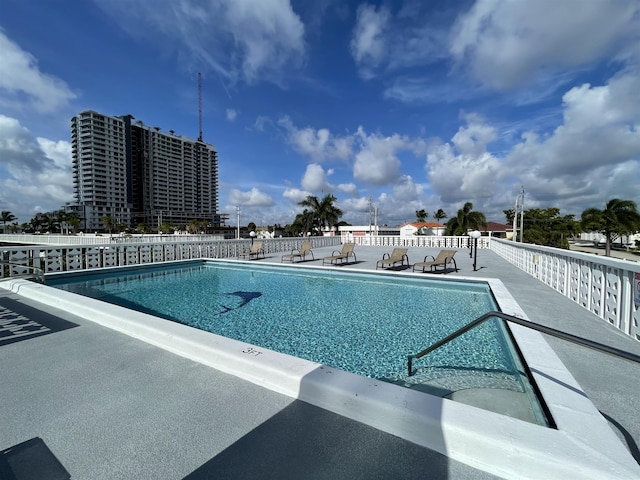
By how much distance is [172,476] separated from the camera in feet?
4.90

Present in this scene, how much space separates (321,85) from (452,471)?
68.5ft

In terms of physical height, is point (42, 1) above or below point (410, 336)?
above

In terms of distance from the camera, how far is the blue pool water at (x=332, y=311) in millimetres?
3834

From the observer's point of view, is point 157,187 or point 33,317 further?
point 157,187

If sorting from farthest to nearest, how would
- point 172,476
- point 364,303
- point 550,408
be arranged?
point 364,303 < point 550,408 < point 172,476

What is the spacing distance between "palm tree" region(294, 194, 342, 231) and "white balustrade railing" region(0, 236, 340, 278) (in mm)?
18762

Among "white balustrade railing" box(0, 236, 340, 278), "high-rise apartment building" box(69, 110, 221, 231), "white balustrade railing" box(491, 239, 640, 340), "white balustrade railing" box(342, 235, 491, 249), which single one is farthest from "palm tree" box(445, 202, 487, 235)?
"high-rise apartment building" box(69, 110, 221, 231)

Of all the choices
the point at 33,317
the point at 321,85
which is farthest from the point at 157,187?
the point at 33,317

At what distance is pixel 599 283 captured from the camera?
14.6 ft

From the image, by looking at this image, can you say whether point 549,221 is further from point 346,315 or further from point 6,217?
point 6,217

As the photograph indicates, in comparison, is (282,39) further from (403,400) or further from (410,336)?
(403,400)

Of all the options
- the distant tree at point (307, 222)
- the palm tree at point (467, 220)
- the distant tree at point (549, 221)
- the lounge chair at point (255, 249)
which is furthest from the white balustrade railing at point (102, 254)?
the distant tree at point (549, 221)

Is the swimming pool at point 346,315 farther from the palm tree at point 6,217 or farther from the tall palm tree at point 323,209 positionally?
the palm tree at point 6,217

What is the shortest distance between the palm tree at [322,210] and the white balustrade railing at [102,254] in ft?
61.6
